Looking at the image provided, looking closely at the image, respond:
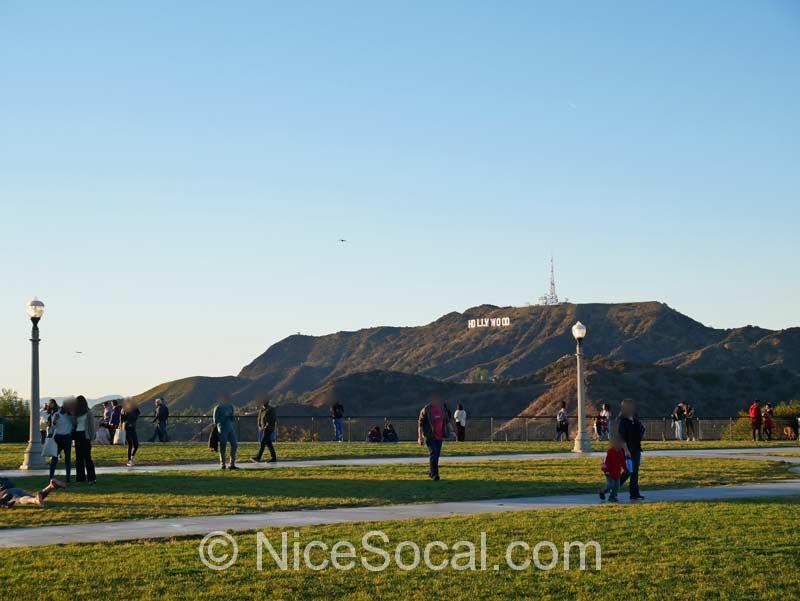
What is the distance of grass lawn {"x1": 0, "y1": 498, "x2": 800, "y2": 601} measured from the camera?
33.3ft

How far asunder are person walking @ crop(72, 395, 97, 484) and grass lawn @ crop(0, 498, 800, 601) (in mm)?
9583

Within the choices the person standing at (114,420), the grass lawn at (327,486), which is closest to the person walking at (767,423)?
the grass lawn at (327,486)

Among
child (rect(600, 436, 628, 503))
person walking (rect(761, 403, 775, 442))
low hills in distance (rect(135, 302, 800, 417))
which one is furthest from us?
low hills in distance (rect(135, 302, 800, 417))

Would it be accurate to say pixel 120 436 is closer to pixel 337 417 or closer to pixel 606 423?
pixel 337 417

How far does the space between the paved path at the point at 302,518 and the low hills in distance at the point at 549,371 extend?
74.6 m

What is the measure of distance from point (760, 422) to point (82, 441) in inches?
1265

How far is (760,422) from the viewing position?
47.3m

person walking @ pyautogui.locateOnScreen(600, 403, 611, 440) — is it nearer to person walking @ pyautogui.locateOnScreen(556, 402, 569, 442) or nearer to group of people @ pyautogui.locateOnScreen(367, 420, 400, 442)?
person walking @ pyautogui.locateOnScreen(556, 402, 569, 442)

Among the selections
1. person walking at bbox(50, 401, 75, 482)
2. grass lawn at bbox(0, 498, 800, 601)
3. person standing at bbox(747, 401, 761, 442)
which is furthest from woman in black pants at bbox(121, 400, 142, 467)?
person standing at bbox(747, 401, 761, 442)

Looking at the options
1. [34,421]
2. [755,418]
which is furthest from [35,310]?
[755,418]

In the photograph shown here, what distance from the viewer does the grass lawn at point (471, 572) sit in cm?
1015

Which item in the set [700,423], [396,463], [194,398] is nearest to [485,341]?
[194,398]

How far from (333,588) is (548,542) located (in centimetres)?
331

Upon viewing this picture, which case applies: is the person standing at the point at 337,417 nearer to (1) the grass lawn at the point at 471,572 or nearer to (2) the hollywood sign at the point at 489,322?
(1) the grass lawn at the point at 471,572
